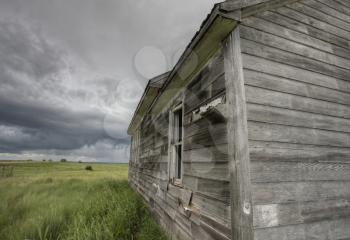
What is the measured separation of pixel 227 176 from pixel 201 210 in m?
0.87

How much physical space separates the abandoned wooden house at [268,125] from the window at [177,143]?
0.88 metres

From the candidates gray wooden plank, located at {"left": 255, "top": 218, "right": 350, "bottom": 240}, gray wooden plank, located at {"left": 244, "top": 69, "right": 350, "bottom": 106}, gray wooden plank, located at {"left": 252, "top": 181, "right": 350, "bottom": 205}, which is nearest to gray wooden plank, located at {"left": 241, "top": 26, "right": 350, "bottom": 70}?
gray wooden plank, located at {"left": 244, "top": 69, "right": 350, "bottom": 106}

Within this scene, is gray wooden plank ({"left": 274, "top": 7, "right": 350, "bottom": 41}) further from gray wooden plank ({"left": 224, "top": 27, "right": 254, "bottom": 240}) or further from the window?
the window

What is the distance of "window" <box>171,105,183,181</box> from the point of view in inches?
172

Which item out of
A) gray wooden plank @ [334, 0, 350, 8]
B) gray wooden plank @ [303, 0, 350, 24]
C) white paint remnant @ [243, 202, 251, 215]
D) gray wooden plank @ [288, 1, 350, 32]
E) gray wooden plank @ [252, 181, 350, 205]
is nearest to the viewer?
white paint remnant @ [243, 202, 251, 215]

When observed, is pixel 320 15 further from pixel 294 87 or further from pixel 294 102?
pixel 294 102

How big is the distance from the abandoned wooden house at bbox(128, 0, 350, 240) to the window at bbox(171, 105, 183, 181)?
2.90 feet

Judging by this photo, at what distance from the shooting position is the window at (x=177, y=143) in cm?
438

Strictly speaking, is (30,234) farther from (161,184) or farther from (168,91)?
(168,91)

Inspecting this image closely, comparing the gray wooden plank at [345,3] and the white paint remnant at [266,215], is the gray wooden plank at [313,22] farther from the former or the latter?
the white paint remnant at [266,215]

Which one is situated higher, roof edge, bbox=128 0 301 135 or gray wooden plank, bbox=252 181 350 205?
roof edge, bbox=128 0 301 135

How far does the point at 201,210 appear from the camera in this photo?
2797mm

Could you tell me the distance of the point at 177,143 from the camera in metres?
4.36

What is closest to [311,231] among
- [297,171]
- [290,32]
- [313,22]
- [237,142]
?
[297,171]
